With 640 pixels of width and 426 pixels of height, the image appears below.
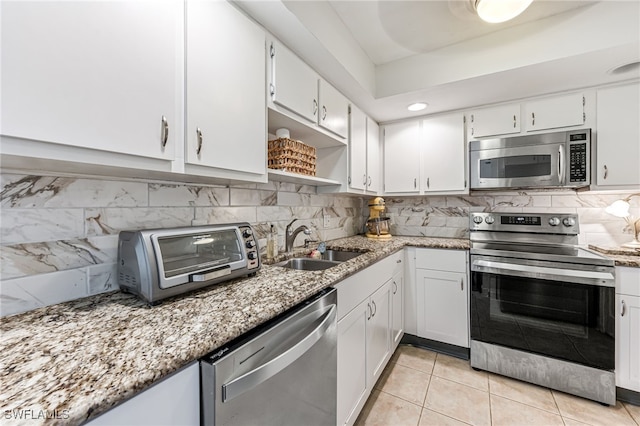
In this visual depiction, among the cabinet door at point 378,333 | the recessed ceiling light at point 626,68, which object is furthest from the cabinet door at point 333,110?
the recessed ceiling light at point 626,68

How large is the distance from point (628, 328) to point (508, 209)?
1103 mm

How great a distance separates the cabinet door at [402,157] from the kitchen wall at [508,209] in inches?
13.1

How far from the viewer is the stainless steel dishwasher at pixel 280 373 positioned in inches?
25.8

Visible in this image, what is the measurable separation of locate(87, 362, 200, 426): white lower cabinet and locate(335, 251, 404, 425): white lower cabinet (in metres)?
0.72

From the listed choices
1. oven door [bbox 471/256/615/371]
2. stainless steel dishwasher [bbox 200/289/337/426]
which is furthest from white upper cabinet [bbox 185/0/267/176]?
oven door [bbox 471/256/615/371]

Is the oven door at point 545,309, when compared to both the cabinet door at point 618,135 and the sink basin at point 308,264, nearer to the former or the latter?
the cabinet door at point 618,135

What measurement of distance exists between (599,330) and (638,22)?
1.78 m

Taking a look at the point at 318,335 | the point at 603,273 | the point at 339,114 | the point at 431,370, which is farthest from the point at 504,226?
the point at 318,335

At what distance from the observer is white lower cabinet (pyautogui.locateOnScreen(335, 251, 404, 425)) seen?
4.29 ft

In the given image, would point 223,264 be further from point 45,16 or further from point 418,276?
point 418,276

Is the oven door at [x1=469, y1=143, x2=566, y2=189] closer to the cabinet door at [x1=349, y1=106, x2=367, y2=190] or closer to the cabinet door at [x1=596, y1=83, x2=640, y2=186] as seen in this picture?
the cabinet door at [x1=596, y1=83, x2=640, y2=186]

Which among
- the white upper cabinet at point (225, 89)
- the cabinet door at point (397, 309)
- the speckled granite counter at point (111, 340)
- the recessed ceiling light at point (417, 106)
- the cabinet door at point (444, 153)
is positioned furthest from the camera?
the cabinet door at point (444, 153)

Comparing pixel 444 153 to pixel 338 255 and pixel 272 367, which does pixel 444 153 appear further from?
pixel 272 367

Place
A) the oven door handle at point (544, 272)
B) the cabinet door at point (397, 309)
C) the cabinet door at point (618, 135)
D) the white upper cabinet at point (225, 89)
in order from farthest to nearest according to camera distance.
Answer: the cabinet door at point (397, 309) < the cabinet door at point (618, 135) < the oven door handle at point (544, 272) < the white upper cabinet at point (225, 89)
